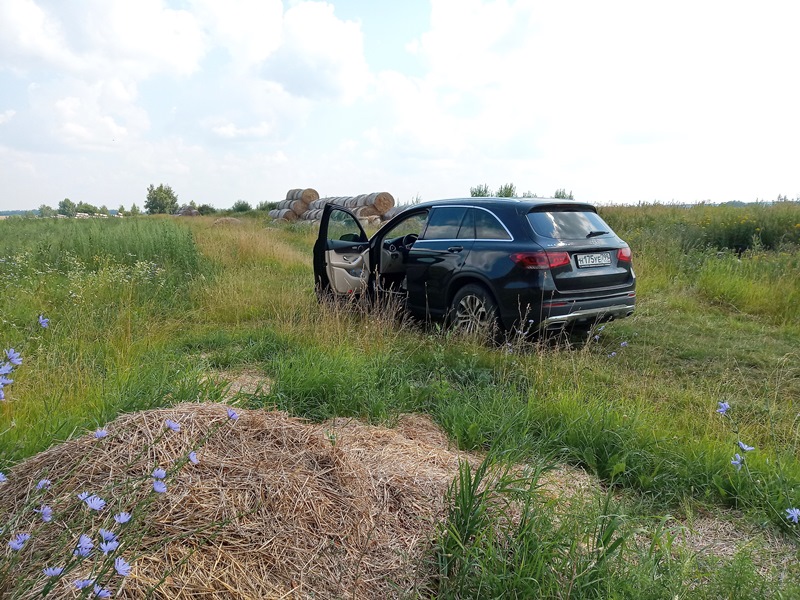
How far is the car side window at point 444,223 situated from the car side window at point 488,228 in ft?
0.96

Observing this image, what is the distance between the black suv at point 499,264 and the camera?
5.54 m

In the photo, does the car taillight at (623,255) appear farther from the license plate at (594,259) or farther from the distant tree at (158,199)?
the distant tree at (158,199)

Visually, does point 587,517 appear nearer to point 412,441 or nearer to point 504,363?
point 412,441

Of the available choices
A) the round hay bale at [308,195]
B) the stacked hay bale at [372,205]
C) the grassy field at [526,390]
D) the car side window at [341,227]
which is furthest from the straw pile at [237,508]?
the round hay bale at [308,195]

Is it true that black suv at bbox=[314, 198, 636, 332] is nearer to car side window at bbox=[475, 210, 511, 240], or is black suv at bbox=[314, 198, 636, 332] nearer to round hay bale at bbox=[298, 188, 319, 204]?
car side window at bbox=[475, 210, 511, 240]

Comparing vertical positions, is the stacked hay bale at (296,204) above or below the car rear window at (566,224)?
above

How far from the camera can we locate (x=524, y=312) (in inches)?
217

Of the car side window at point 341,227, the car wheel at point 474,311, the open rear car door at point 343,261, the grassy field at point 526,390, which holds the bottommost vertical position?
the grassy field at point 526,390

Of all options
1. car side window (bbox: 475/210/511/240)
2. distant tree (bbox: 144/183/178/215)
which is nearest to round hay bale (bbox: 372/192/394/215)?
car side window (bbox: 475/210/511/240)

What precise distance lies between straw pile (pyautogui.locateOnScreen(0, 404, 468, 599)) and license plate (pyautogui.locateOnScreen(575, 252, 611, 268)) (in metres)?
3.45

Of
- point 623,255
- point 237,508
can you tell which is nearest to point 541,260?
point 623,255

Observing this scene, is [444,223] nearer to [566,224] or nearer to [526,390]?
[566,224]

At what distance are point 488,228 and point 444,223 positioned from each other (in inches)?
29.6

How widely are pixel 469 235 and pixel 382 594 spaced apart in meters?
4.61
